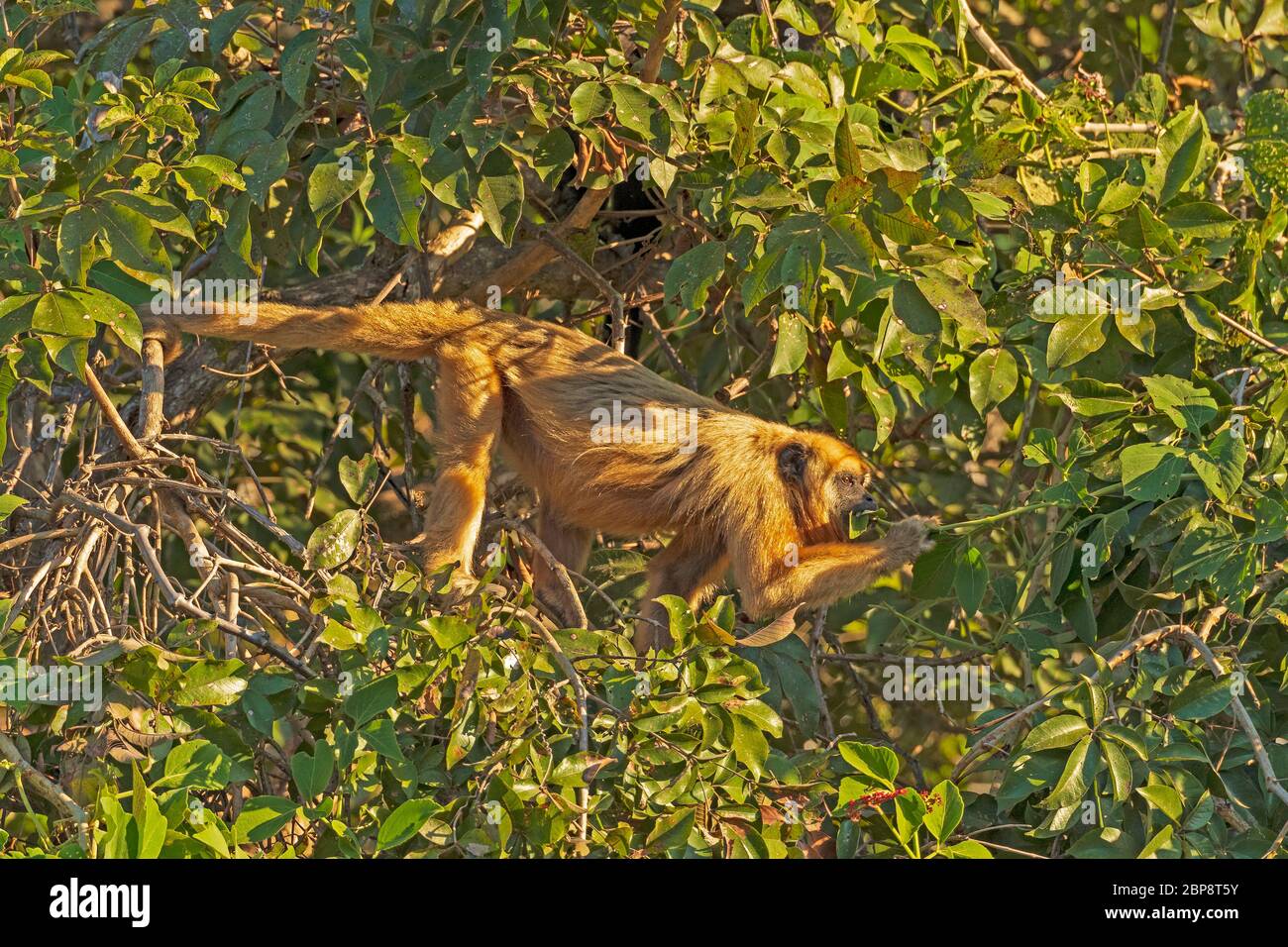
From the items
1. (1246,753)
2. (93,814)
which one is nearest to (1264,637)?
(1246,753)

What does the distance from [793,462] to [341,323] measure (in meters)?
1.79

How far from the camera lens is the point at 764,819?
379 cm

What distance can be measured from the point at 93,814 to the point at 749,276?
2.35 metres

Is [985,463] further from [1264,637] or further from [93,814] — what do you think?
[93,814]

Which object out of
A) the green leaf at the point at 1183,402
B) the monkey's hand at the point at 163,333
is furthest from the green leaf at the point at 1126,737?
the monkey's hand at the point at 163,333

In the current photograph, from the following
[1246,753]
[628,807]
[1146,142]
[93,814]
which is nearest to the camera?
[93,814]

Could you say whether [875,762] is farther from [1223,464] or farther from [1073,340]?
[1073,340]

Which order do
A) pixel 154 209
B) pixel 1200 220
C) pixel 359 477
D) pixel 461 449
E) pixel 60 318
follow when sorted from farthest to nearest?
pixel 461 449
pixel 1200 220
pixel 359 477
pixel 154 209
pixel 60 318

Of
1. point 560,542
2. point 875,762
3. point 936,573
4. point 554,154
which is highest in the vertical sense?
point 554,154

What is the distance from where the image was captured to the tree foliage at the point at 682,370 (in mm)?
3576

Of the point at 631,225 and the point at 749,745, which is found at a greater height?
the point at 631,225

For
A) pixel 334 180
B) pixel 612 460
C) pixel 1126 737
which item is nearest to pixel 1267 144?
pixel 1126 737

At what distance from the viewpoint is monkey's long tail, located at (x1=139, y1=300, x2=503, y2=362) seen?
499 centimetres

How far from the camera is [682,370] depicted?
5969 mm
